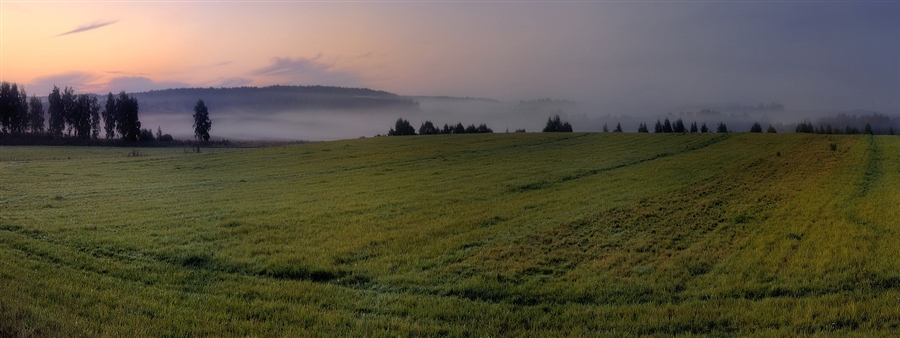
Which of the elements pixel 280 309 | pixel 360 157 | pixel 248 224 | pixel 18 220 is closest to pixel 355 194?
pixel 248 224

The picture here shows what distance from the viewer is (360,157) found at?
4684cm

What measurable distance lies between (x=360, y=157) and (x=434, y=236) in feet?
108

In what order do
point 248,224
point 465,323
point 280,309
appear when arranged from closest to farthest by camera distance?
point 465,323 < point 280,309 < point 248,224

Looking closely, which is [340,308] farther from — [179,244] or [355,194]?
[355,194]

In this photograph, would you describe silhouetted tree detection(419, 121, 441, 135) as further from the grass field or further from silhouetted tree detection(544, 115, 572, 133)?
the grass field

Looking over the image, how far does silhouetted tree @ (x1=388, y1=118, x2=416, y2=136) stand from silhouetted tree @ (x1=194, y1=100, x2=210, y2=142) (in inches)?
1825

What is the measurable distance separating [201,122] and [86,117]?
1075 inches

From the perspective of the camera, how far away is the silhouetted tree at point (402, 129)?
9412cm

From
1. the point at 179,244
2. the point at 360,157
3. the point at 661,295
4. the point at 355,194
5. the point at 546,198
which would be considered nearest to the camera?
the point at 661,295

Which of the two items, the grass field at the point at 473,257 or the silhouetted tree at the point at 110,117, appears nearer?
the grass field at the point at 473,257

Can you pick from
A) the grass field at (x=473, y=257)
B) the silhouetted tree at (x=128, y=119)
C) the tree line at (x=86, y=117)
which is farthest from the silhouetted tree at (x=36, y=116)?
the grass field at (x=473, y=257)

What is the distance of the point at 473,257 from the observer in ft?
41.1

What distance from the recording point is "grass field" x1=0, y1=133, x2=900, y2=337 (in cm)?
845

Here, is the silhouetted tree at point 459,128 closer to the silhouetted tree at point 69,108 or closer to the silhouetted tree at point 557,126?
the silhouetted tree at point 557,126
